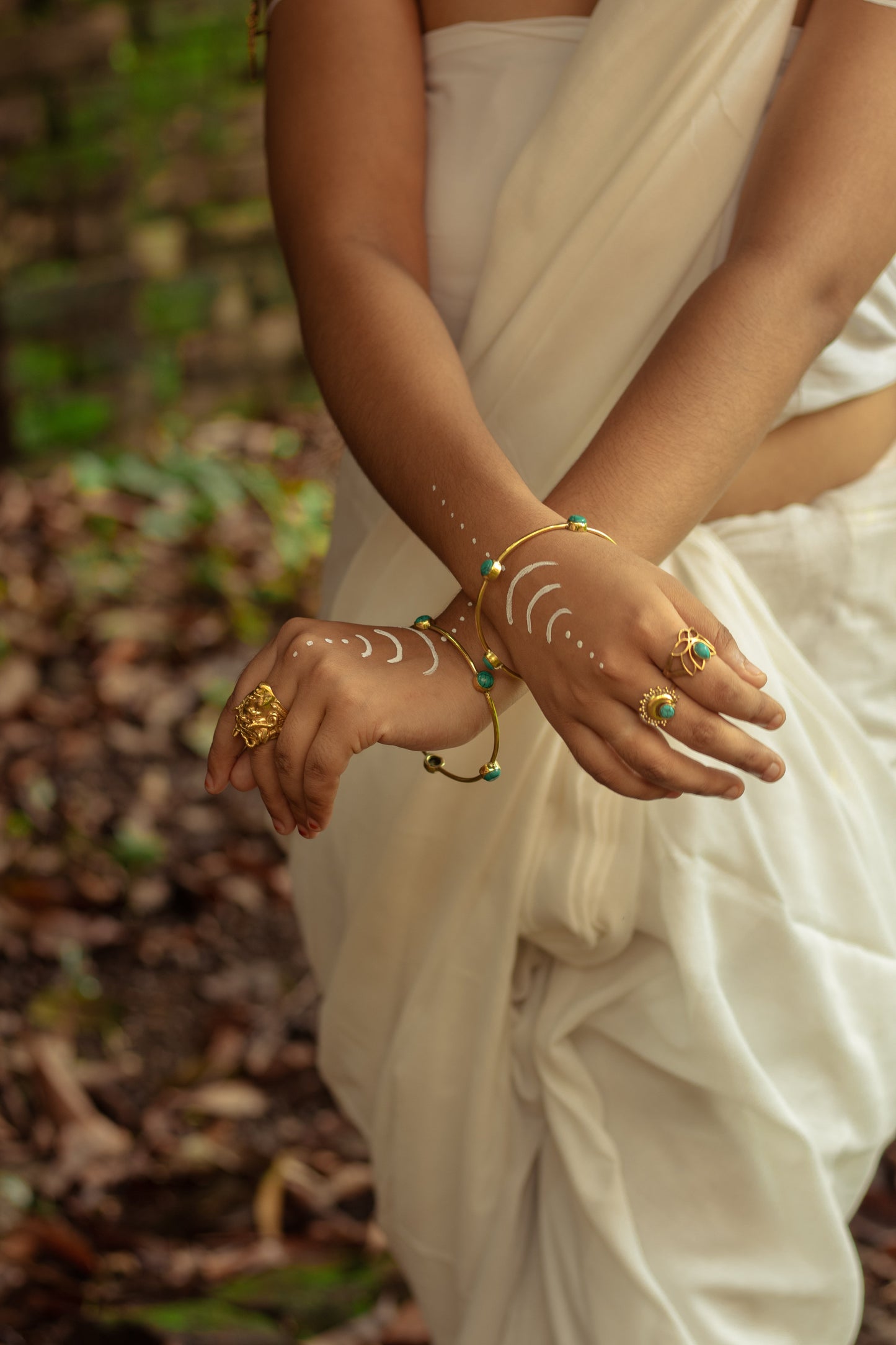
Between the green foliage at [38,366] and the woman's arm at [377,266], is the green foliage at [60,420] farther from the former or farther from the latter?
the woman's arm at [377,266]

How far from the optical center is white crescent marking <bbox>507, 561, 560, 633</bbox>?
2.99ft

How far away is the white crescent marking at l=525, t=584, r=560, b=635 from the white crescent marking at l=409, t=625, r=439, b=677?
0.08m

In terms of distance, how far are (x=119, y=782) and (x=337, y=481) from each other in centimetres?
145

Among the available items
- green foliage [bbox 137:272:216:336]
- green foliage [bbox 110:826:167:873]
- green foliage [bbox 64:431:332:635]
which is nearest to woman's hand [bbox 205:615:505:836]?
green foliage [bbox 110:826:167:873]

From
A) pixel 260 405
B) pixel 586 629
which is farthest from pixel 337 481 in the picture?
pixel 260 405

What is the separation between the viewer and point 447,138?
1.25 m

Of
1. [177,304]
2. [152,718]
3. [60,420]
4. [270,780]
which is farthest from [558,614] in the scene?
[177,304]

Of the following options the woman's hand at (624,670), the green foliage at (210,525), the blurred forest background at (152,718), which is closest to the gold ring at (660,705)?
the woman's hand at (624,670)

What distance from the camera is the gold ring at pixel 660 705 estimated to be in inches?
33.4

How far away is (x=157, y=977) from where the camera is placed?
2.35 meters

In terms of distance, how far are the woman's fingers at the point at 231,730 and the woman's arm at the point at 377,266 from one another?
0.17 m

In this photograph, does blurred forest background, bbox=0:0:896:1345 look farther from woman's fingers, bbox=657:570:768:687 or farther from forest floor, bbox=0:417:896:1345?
woman's fingers, bbox=657:570:768:687

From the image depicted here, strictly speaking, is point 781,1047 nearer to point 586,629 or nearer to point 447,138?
point 586,629

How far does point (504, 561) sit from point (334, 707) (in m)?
0.16
